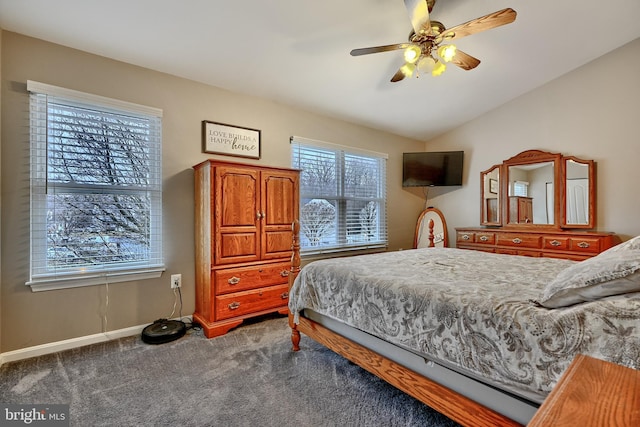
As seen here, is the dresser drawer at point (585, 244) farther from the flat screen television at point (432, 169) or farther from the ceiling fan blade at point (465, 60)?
the ceiling fan blade at point (465, 60)

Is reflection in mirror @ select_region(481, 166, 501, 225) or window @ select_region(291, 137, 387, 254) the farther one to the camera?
reflection in mirror @ select_region(481, 166, 501, 225)

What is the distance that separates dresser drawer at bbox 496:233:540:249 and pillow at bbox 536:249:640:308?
2863mm

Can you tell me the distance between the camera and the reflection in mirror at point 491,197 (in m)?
4.21

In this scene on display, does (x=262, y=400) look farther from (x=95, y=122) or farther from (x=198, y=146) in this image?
(x=95, y=122)

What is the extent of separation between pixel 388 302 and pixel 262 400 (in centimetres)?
94

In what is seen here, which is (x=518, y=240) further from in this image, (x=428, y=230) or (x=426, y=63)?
(x=426, y=63)

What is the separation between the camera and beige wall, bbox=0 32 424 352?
219cm

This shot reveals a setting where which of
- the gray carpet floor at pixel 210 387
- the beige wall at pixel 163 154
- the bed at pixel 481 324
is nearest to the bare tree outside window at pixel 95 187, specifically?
the beige wall at pixel 163 154

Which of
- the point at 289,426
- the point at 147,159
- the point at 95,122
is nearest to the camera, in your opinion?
the point at 289,426

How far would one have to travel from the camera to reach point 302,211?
375 cm

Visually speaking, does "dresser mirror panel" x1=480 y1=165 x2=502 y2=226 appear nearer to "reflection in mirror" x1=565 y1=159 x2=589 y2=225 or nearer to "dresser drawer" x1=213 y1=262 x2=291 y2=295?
"reflection in mirror" x1=565 y1=159 x2=589 y2=225

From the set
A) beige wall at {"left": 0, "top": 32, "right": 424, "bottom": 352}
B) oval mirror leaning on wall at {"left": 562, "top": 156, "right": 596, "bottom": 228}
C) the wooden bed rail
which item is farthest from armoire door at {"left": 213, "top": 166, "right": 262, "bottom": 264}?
oval mirror leaning on wall at {"left": 562, "top": 156, "right": 596, "bottom": 228}

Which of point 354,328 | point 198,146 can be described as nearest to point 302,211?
point 198,146

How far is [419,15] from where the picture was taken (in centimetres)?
198
